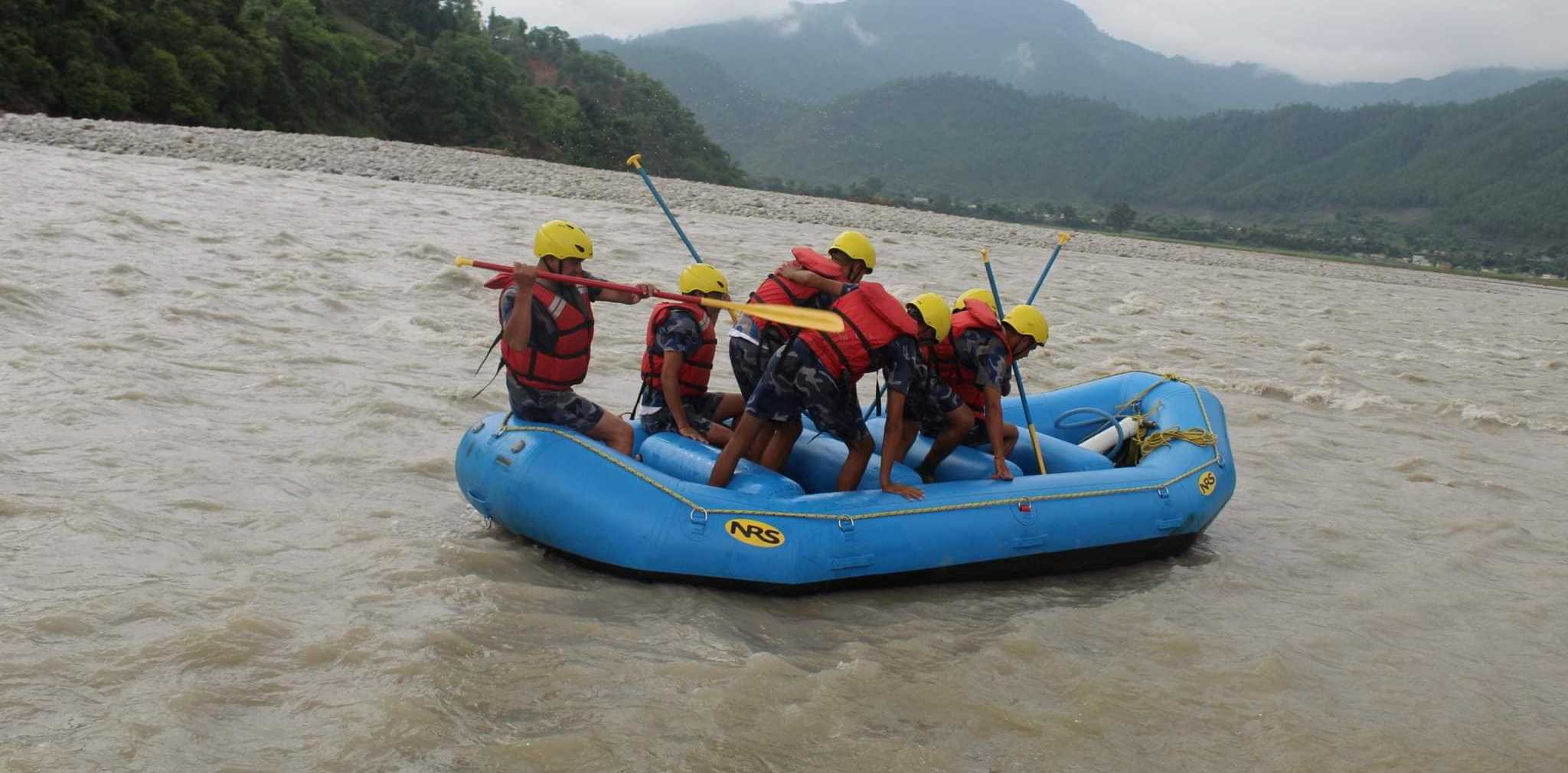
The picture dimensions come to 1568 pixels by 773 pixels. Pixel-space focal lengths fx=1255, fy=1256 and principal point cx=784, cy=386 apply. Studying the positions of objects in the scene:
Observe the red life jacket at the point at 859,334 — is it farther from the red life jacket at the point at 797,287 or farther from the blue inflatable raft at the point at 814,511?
the blue inflatable raft at the point at 814,511

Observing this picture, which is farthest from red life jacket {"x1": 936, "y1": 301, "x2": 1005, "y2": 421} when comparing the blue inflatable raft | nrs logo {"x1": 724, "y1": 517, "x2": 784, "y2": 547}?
nrs logo {"x1": 724, "y1": 517, "x2": 784, "y2": 547}

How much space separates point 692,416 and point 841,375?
86cm

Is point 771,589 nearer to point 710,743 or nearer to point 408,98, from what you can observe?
point 710,743

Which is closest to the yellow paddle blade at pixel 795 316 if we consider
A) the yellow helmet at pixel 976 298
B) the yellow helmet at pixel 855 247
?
the yellow helmet at pixel 855 247

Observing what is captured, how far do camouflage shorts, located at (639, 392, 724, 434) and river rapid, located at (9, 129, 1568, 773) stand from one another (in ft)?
2.49

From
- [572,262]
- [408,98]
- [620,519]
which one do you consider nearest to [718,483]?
[620,519]

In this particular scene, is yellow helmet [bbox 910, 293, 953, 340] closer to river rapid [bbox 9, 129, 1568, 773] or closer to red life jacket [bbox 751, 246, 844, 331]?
red life jacket [bbox 751, 246, 844, 331]

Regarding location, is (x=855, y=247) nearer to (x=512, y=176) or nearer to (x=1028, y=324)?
(x=1028, y=324)

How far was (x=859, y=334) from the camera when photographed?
15.1 feet

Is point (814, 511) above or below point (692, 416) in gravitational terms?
below

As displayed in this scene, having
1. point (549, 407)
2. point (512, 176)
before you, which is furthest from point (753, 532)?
point (512, 176)

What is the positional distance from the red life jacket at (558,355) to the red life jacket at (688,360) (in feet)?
1.37

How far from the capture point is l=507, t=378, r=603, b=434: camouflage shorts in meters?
4.76

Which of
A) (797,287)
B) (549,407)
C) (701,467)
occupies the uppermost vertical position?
(797,287)
